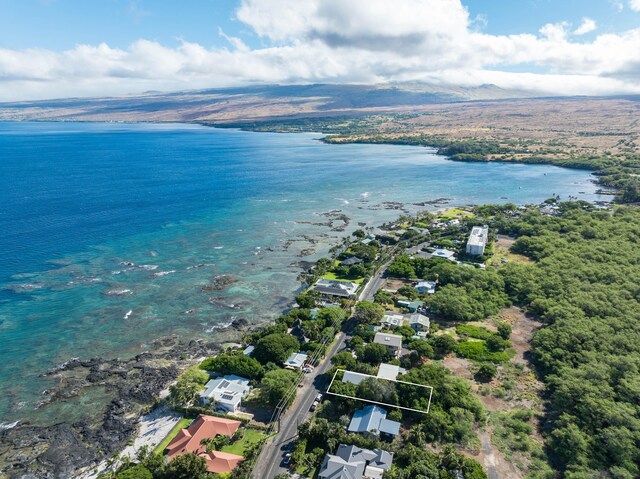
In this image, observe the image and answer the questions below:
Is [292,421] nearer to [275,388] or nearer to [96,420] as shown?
[275,388]

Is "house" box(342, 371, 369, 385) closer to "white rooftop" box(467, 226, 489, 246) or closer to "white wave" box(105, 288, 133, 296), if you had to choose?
"white wave" box(105, 288, 133, 296)

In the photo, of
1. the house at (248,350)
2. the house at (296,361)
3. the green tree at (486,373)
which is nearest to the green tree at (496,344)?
the green tree at (486,373)

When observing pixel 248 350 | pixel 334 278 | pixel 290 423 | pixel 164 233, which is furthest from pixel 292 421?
pixel 164 233

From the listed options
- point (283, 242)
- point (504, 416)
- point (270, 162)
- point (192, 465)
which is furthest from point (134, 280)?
point (270, 162)

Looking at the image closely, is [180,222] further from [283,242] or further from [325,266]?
[325,266]

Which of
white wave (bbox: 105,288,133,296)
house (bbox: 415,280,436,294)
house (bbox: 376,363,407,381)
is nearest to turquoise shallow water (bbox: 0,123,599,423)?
white wave (bbox: 105,288,133,296)

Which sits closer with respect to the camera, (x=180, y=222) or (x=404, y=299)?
(x=404, y=299)
